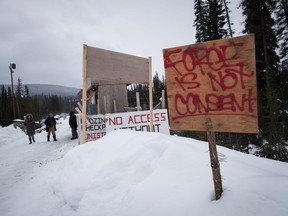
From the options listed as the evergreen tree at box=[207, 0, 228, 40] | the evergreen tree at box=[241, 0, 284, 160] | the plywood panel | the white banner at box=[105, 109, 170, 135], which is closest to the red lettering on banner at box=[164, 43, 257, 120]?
the plywood panel

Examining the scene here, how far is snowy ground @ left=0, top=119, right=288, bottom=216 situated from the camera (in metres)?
2.27

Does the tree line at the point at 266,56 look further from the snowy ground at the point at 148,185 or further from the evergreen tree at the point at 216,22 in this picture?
the snowy ground at the point at 148,185

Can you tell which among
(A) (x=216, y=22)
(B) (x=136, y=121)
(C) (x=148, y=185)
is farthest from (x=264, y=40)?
(C) (x=148, y=185)

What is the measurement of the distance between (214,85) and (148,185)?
168cm

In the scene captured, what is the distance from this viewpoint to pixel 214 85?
229 cm

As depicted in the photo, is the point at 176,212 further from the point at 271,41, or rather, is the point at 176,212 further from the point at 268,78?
the point at 271,41

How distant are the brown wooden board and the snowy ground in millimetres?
736

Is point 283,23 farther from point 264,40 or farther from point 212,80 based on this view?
point 212,80

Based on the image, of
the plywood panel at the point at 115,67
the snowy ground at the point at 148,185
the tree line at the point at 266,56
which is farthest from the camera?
the tree line at the point at 266,56

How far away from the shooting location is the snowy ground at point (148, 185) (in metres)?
2.27

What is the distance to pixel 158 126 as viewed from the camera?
7.38 metres

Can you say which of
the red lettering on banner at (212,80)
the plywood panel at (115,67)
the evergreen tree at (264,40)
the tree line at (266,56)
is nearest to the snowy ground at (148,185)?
the red lettering on banner at (212,80)

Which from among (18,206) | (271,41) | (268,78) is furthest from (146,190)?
(271,41)

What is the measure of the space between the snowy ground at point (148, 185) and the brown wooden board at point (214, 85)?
2.42ft
